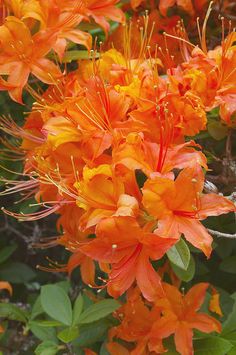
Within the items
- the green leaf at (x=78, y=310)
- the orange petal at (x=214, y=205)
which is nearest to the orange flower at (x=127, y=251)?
the orange petal at (x=214, y=205)

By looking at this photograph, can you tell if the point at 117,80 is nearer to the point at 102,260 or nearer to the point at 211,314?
the point at 102,260

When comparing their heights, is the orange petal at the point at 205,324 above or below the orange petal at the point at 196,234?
below

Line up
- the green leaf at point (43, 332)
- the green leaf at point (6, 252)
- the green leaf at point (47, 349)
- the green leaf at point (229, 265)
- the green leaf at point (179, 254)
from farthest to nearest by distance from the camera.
Answer: the green leaf at point (6, 252) < the green leaf at point (229, 265) < the green leaf at point (43, 332) < the green leaf at point (47, 349) < the green leaf at point (179, 254)

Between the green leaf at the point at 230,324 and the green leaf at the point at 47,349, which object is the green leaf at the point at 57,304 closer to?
the green leaf at the point at 47,349

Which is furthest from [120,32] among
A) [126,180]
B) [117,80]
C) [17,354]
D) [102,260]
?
[17,354]

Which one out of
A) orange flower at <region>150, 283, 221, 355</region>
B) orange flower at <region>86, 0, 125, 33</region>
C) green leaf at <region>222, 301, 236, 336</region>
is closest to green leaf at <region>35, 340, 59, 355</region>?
orange flower at <region>150, 283, 221, 355</region>

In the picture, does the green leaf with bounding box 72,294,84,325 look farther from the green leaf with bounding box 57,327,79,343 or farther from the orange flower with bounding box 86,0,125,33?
the orange flower with bounding box 86,0,125,33

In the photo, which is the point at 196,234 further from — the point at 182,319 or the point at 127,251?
the point at 182,319
